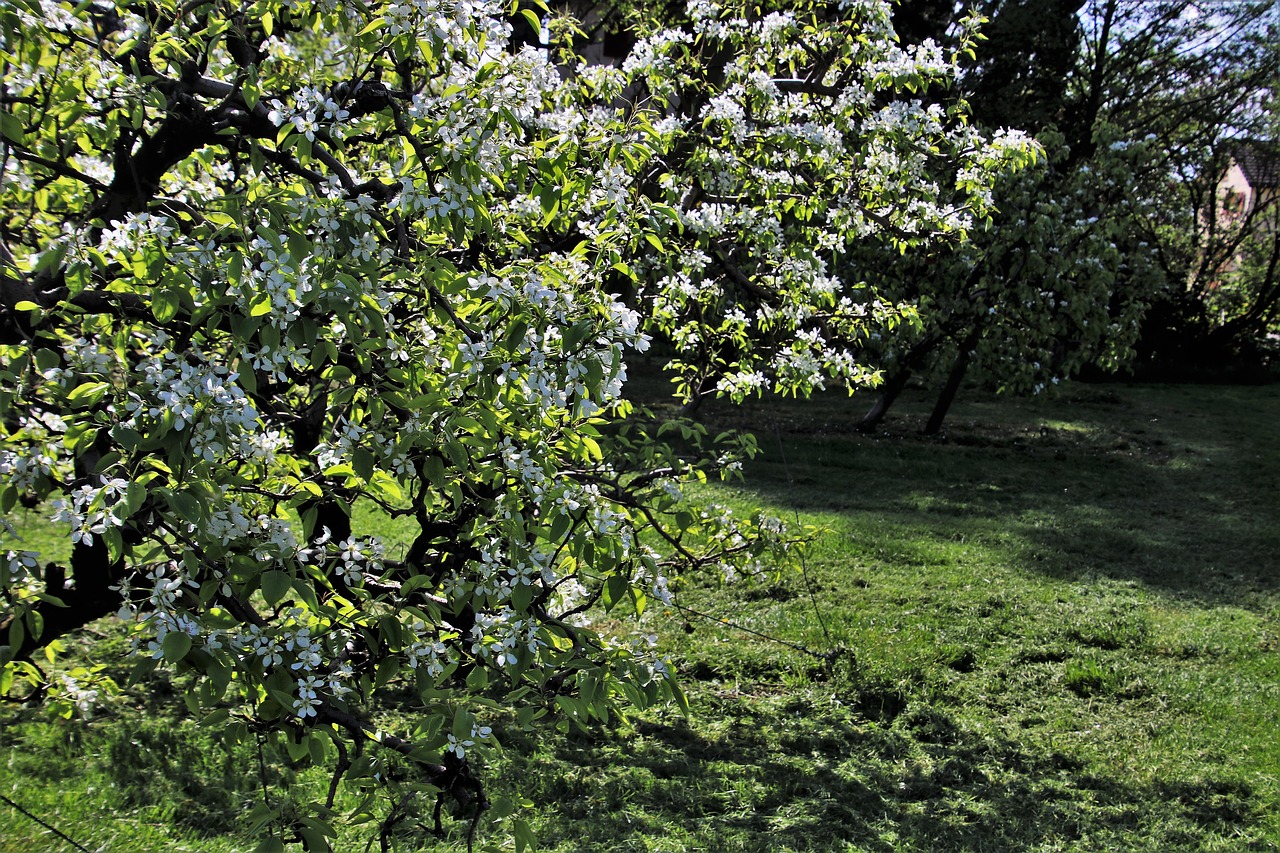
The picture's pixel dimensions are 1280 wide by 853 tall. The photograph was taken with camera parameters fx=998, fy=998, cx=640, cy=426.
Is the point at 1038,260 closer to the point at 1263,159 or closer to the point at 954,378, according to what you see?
the point at 954,378

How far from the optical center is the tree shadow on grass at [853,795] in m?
4.14

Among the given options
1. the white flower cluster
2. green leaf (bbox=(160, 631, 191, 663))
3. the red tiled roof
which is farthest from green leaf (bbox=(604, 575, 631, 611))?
the red tiled roof

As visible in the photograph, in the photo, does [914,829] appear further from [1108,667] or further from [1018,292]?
[1018,292]

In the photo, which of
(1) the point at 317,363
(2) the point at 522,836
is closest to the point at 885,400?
(2) the point at 522,836

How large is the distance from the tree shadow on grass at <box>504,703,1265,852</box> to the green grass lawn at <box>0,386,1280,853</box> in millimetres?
13

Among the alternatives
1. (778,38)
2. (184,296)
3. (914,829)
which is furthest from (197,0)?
(914,829)

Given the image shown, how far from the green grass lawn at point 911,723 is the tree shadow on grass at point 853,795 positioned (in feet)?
0.04

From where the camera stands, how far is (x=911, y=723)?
17.5 feet

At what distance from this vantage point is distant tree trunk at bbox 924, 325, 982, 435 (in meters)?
11.6

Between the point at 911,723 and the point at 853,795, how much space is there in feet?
3.02

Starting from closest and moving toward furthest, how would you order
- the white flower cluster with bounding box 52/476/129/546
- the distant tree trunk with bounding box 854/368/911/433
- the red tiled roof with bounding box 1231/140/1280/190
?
the white flower cluster with bounding box 52/476/129/546 < the distant tree trunk with bounding box 854/368/911/433 < the red tiled roof with bounding box 1231/140/1280/190

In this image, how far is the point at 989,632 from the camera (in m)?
6.44

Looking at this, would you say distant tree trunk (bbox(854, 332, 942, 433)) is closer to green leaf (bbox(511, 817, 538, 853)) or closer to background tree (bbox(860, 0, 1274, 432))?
background tree (bbox(860, 0, 1274, 432))

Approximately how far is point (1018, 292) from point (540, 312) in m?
10.0
